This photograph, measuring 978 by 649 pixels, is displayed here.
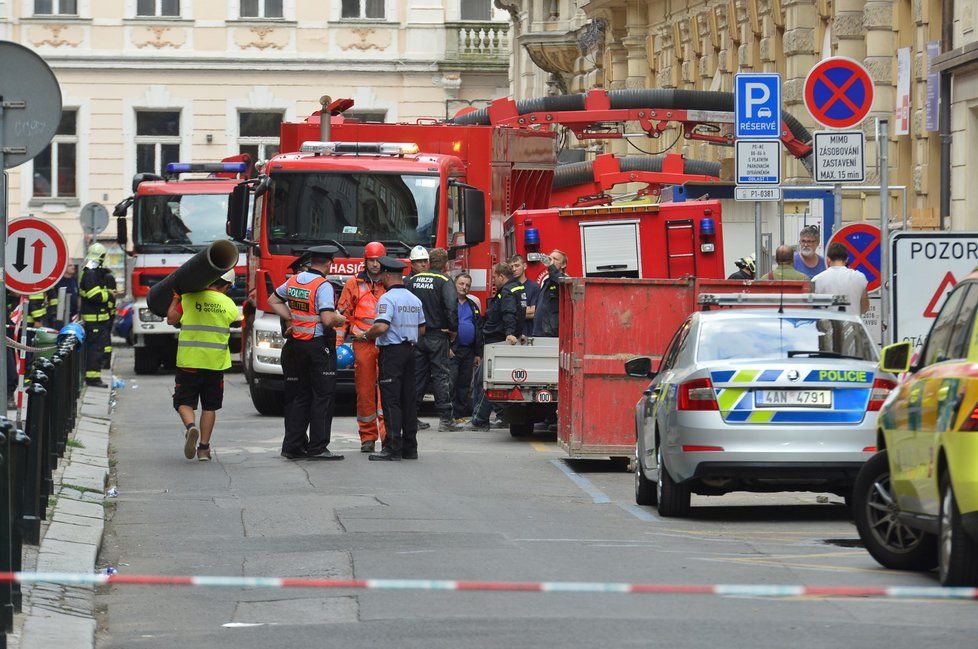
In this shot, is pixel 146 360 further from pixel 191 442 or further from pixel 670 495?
pixel 670 495

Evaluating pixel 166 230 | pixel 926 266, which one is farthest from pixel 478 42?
pixel 926 266

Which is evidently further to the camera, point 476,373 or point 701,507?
point 476,373

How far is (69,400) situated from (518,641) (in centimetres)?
1179

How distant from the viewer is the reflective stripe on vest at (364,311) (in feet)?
61.2

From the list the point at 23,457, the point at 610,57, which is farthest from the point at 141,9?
the point at 23,457

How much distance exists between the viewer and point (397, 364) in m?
18.1

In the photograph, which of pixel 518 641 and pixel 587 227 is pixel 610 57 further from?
pixel 518 641

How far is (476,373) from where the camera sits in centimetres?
2219

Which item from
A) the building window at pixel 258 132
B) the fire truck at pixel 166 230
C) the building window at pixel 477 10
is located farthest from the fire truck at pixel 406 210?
the building window at pixel 477 10

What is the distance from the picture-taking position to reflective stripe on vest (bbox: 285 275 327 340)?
17.9m

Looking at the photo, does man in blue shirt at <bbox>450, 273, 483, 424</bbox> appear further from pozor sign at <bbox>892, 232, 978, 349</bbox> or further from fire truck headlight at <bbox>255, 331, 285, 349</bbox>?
pozor sign at <bbox>892, 232, 978, 349</bbox>

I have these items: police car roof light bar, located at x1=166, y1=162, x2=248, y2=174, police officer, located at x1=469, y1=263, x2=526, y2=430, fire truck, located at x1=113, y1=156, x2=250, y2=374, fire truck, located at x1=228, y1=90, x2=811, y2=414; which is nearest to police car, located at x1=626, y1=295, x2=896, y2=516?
police officer, located at x1=469, y1=263, x2=526, y2=430

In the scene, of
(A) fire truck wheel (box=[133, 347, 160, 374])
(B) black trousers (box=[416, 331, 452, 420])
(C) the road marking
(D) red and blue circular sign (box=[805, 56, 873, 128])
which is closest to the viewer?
(C) the road marking

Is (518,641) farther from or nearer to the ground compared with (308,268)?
nearer to the ground
